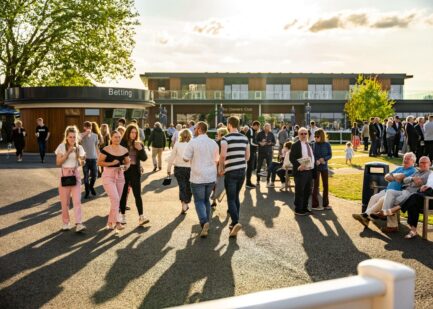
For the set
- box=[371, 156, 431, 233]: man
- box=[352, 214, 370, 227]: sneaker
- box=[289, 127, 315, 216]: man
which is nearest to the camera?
box=[371, 156, 431, 233]: man

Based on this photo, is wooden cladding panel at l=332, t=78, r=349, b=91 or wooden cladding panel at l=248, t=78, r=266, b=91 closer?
wooden cladding panel at l=248, t=78, r=266, b=91

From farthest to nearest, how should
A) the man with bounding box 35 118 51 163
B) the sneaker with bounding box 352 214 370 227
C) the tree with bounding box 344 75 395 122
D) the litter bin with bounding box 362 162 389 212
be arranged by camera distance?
1. the tree with bounding box 344 75 395 122
2. the man with bounding box 35 118 51 163
3. the litter bin with bounding box 362 162 389 212
4. the sneaker with bounding box 352 214 370 227

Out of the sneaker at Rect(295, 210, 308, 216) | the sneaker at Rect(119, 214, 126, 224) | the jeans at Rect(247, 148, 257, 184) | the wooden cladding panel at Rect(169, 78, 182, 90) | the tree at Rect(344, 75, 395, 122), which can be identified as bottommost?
the sneaker at Rect(295, 210, 308, 216)

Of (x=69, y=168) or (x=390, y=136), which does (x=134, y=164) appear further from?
(x=390, y=136)

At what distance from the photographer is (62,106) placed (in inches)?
1001

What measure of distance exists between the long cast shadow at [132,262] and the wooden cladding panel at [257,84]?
4871 cm

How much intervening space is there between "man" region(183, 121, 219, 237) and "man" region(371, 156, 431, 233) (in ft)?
9.77

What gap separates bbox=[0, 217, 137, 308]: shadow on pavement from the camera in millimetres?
5086

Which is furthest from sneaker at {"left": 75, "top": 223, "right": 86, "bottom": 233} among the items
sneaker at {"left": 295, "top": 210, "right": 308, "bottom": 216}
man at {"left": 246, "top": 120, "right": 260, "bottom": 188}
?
man at {"left": 246, "top": 120, "right": 260, "bottom": 188}

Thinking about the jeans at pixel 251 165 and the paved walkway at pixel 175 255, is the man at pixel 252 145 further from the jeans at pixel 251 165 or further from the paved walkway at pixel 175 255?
the paved walkway at pixel 175 255

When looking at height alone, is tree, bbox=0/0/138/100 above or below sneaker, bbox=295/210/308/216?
above

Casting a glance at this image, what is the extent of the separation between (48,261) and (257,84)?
5089 centimetres

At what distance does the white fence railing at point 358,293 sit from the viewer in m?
1.86

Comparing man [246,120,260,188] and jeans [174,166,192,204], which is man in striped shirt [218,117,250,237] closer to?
jeans [174,166,192,204]
